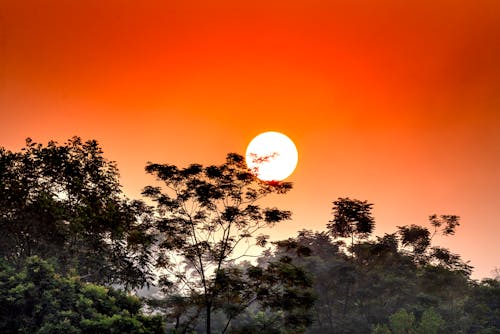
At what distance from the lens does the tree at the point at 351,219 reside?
1251 inches

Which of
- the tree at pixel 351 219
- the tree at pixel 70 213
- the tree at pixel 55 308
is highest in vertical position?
the tree at pixel 351 219

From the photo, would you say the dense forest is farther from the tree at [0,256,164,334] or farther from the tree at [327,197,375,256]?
the tree at [327,197,375,256]

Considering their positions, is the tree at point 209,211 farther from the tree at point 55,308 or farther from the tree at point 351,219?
the tree at point 351,219

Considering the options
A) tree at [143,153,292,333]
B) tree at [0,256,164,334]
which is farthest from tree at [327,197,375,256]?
tree at [0,256,164,334]

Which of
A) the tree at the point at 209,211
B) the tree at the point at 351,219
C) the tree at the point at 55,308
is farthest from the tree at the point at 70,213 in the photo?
the tree at the point at 351,219

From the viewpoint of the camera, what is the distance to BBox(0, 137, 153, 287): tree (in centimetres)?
2147

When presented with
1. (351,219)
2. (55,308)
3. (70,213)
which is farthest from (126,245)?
(351,219)

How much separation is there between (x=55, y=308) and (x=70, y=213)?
691 cm

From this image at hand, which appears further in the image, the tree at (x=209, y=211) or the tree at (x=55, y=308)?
the tree at (x=209, y=211)

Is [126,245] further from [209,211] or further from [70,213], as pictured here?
[209,211]

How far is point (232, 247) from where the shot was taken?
22.0 m

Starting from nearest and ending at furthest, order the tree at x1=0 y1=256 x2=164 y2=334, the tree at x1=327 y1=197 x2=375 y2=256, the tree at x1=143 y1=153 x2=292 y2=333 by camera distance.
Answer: the tree at x1=0 y1=256 x2=164 y2=334 < the tree at x1=143 y1=153 x2=292 y2=333 < the tree at x1=327 y1=197 x2=375 y2=256

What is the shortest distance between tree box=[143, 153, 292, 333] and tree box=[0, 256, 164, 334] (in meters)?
4.49

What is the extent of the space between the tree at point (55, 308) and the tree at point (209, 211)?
449cm
